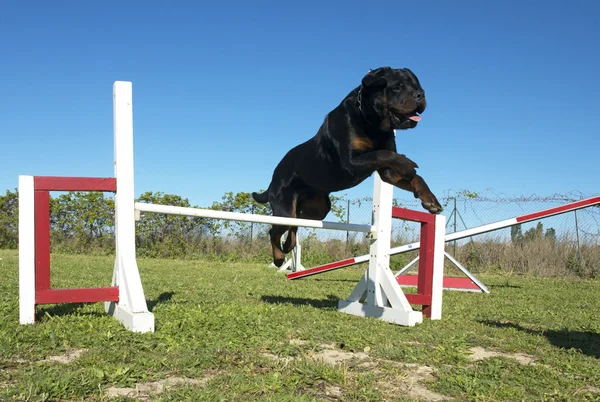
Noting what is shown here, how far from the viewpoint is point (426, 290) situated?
3.99m

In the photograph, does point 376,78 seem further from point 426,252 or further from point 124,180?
point 124,180

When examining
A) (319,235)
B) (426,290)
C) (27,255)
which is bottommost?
(319,235)

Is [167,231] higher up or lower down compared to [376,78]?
lower down

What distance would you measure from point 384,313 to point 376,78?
5.38ft

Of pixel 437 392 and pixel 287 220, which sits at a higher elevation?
pixel 287 220

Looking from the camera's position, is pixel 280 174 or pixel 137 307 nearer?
pixel 137 307

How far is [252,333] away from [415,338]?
0.92 m

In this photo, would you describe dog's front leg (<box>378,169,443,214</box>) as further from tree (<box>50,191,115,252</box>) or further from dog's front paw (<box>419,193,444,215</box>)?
tree (<box>50,191,115,252</box>)

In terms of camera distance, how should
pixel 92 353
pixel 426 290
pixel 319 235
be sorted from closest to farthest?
pixel 92 353, pixel 426 290, pixel 319 235

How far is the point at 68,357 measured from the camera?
2379 mm

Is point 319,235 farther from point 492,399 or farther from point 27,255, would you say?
point 492,399

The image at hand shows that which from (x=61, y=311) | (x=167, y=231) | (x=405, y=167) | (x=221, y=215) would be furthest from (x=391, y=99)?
(x=167, y=231)

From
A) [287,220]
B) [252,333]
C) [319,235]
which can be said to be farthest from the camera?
[319,235]

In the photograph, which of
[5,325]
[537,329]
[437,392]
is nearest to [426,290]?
[537,329]
